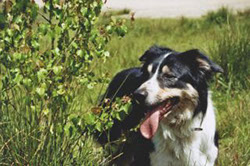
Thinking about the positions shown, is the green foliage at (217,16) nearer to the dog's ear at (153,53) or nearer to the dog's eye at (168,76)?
the dog's ear at (153,53)

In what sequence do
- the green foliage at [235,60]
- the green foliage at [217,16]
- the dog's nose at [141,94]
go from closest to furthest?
the dog's nose at [141,94] → the green foliage at [235,60] → the green foliage at [217,16]

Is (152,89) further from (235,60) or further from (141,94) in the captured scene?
(235,60)

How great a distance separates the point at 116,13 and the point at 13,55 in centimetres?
1175

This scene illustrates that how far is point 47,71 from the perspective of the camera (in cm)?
300

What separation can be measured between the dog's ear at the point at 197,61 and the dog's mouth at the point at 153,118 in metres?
0.41

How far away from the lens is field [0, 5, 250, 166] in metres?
A: 3.42

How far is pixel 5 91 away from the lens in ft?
10.7

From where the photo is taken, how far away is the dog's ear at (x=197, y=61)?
408 cm

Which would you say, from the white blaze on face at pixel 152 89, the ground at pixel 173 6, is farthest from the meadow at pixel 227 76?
the ground at pixel 173 6

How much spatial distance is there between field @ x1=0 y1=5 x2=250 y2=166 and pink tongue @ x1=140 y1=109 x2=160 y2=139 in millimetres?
369

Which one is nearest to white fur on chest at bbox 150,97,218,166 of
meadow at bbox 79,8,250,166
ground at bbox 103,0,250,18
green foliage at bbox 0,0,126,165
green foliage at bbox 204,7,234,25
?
meadow at bbox 79,8,250,166

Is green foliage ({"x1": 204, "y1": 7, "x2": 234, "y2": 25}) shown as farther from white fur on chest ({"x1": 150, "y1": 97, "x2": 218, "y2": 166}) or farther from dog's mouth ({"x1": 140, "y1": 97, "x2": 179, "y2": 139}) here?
dog's mouth ({"x1": 140, "y1": 97, "x2": 179, "y2": 139})

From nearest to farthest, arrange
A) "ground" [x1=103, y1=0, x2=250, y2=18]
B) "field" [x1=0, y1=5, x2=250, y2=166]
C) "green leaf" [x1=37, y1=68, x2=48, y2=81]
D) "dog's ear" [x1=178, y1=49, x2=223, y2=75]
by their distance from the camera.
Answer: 1. "green leaf" [x1=37, y1=68, x2=48, y2=81]
2. "field" [x1=0, y1=5, x2=250, y2=166]
3. "dog's ear" [x1=178, y1=49, x2=223, y2=75]
4. "ground" [x1=103, y1=0, x2=250, y2=18]

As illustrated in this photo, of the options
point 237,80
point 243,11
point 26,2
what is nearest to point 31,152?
point 26,2
